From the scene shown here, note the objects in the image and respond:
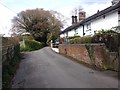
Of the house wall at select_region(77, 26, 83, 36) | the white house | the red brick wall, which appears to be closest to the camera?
the red brick wall

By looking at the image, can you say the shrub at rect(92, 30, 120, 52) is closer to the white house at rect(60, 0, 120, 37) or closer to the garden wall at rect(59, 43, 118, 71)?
the garden wall at rect(59, 43, 118, 71)

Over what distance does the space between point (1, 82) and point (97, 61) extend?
8.21m

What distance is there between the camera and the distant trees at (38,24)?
66062mm

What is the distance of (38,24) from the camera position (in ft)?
215

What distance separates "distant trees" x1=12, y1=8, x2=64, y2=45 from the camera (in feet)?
217

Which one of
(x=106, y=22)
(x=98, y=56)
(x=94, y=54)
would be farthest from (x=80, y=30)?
(x=98, y=56)

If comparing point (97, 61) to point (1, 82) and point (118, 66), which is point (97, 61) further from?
point (1, 82)

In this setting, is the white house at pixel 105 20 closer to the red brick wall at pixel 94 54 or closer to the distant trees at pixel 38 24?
the red brick wall at pixel 94 54

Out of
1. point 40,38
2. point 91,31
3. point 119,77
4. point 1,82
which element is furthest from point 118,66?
point 40,38

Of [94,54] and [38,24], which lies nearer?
[94,54]

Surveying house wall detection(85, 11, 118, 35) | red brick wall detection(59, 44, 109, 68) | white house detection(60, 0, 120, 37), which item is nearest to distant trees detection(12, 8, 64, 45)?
white house detection(60, 0, 120, 37)

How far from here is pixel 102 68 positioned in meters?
16.7

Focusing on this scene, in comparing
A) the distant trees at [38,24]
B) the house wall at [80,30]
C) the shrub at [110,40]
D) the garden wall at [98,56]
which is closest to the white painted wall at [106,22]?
the house wall at [80,30]

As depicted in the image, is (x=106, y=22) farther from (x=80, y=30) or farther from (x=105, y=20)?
(x=80, y=30)
